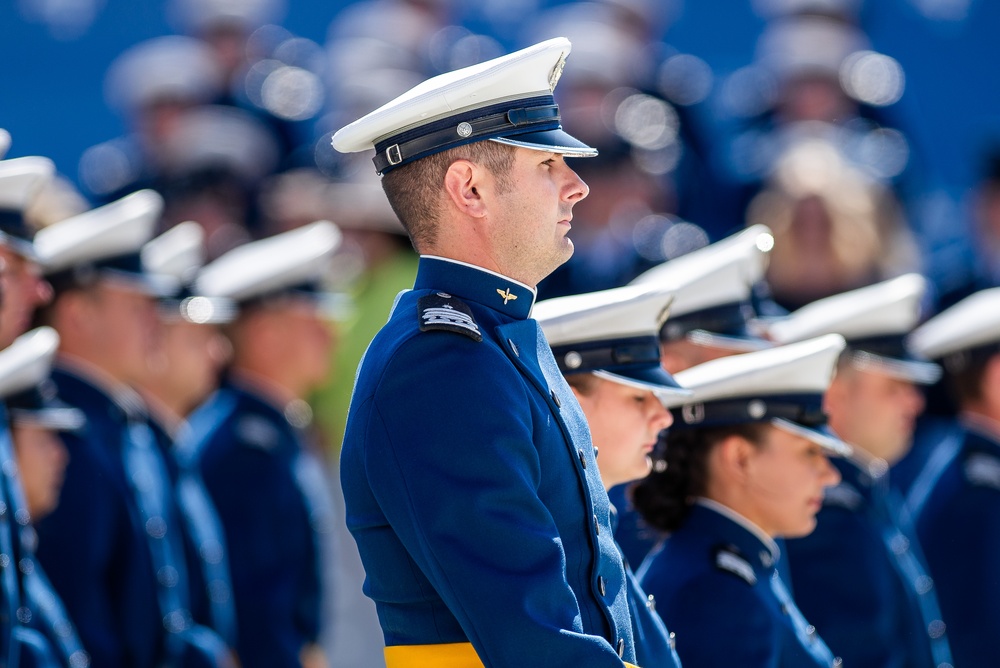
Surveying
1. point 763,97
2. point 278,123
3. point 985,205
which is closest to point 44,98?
point 278,123

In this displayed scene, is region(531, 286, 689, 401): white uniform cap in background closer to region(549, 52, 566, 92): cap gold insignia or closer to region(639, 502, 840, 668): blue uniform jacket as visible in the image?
region(639, 502, 840, 668): blue uniform jacket

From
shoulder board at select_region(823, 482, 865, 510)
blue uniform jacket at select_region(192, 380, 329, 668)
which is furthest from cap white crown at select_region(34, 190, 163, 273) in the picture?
shoulder board at select_region(823, 482, 865, 510)

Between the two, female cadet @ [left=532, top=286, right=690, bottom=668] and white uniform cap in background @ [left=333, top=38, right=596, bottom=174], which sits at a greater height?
white uniform cap in background @ [left=333, top=38, right=596, bottom=174]

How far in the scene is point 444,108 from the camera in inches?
113

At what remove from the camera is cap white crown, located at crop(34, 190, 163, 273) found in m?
5.55

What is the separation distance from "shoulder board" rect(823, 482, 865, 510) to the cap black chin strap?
8.64 feet

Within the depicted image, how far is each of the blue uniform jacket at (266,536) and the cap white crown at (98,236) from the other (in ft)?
3.15

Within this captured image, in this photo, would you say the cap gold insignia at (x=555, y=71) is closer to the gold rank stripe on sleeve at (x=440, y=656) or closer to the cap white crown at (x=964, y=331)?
the gold rank stripe on sleeve at (x=440, y=656)

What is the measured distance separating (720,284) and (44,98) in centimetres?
593

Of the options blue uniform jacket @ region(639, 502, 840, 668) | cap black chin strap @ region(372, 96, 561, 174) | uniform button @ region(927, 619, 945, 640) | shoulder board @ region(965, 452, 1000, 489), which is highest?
cap black chin strap @ region(372, 96, 561, 174)

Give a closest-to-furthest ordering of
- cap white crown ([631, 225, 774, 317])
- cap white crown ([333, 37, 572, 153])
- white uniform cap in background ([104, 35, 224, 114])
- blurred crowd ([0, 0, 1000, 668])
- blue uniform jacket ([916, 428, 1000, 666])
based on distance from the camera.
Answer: cap white crown ([333, 37, 572, 153]), cap white crown ([631, 225, 774, 317]), blue uniform jacket ([916, 428, 1000, 666]), blurred crowd ([0, 0, 1000, 668]), white uniform cap in background ([104, 35, 224, 114])

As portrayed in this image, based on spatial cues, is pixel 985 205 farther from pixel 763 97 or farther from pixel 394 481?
pixel 394 481

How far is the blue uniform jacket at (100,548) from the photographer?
504 centimetres

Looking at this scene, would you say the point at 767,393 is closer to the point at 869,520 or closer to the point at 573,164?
the point at 869,520
